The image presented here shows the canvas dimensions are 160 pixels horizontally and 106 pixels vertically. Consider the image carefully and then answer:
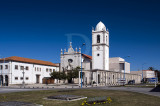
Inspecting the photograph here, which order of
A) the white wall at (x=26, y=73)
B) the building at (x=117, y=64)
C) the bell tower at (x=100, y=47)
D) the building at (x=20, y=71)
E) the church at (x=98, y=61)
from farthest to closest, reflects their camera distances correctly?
the building at (x=117, y=64) → the bell tower at (x=100, y=47) → the church at (x=98, y=61) → the building at (x=20, y=71) → the white wall at (x=26, y=73)

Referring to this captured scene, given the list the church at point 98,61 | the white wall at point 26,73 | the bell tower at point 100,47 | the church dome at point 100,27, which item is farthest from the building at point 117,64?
the white wall at point 26,73

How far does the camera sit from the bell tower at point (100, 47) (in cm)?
7475

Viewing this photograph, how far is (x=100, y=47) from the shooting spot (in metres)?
75.4

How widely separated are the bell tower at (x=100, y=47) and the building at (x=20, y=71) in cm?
1978

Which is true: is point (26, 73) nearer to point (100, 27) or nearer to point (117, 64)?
point (100, 27)

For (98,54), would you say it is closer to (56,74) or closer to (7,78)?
(56,74)

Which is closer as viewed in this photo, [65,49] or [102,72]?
[102,72]

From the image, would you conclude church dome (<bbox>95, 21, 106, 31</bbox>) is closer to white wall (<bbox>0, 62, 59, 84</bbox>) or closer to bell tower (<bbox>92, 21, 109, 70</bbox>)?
bell tower (<bbox>92, 21, 109, 70</bbox>)

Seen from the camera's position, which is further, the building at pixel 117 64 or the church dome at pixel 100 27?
the building at pixel 117 64

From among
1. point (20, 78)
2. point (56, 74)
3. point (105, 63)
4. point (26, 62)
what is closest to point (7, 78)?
point (20, 78)

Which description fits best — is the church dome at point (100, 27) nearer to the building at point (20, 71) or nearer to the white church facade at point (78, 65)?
the white church facade at point (78, 65)

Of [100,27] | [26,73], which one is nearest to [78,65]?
[100,27]

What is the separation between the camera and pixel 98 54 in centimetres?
7600

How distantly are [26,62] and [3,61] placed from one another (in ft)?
25.6
